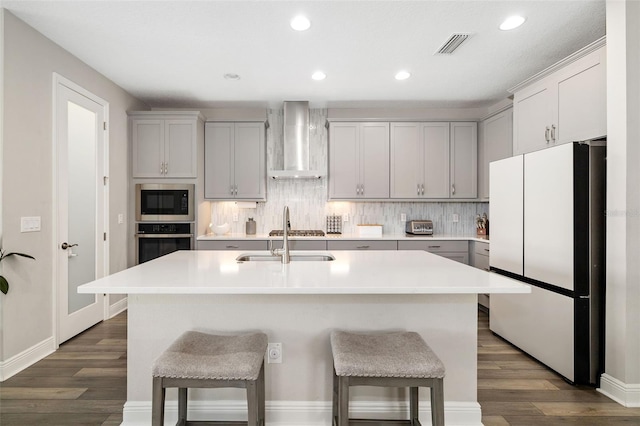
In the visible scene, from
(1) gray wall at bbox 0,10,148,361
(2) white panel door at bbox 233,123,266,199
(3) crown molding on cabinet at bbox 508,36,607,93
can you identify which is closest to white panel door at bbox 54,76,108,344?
(1) gray wall at bbox 0,10,148,361

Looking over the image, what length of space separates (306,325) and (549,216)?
1980 mm

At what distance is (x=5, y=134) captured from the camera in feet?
8.59

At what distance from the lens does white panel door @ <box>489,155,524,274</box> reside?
3.06 metres

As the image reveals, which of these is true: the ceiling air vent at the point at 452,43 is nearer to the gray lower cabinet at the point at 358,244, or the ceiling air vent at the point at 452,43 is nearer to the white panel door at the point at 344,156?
the white panel door at the point at 344,156

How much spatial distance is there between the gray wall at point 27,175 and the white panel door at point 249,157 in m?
1.92

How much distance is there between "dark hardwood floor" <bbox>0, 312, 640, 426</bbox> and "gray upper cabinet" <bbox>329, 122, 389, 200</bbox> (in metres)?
2.46

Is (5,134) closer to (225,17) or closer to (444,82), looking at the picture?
(225,17)

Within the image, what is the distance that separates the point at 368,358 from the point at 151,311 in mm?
1234

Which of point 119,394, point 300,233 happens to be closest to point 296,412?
point 119,394

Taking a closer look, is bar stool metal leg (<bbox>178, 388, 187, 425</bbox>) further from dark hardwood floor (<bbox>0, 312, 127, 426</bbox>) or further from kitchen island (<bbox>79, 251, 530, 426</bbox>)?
dark hardwood floor (<bbox>0, 312, 127, 426</bbox>)

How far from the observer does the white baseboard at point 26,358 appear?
2.59m

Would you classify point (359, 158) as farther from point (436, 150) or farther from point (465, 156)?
point (465, 156)

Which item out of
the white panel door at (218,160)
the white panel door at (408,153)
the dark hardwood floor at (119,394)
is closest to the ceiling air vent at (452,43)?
the white panel door at (408,153)

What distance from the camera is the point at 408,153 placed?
4859 millimetres
